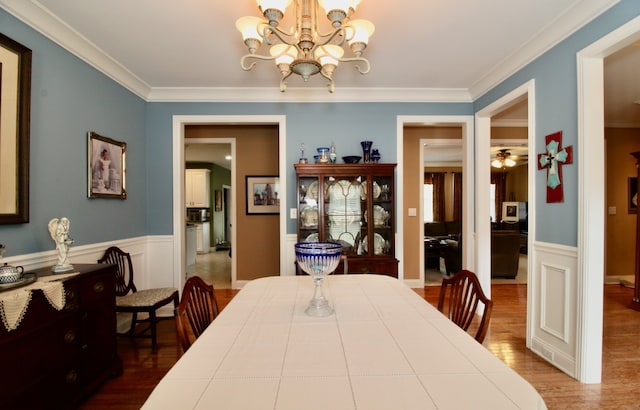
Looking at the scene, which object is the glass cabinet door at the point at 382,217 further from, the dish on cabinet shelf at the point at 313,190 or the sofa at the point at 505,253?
the sofa at the point at 505,253

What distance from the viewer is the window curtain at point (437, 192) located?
9.77 metres

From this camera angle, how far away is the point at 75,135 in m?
2.51

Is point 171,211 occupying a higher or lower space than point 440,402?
higher

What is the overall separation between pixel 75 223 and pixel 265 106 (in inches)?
83.9

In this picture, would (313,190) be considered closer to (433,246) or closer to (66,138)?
(66,138)

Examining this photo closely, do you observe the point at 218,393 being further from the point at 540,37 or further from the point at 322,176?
the point at 540,37

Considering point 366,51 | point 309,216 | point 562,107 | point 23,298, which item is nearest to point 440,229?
point 309,216

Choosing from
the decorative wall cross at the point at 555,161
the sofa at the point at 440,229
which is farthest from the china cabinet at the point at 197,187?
the decorative wall cross at the point at 555,161

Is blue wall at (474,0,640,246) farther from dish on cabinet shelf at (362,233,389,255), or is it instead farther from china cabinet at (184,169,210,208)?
china cabinet at (184,169,210,208)

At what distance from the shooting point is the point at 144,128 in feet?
11.7

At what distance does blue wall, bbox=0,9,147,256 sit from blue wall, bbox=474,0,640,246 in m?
3.66

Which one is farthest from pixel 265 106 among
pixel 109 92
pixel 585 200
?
pixel 585 200

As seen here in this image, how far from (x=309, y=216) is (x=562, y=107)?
2387mm

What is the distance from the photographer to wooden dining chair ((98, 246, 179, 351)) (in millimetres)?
2668
